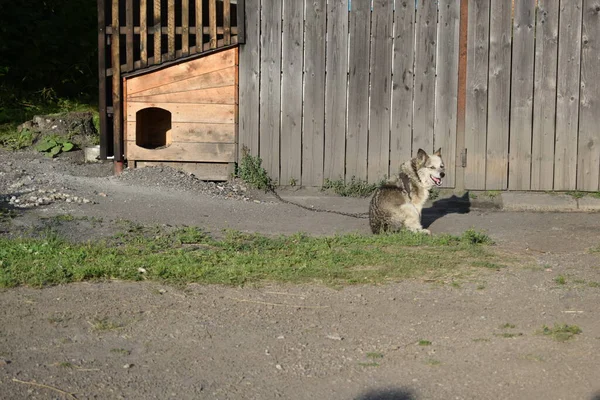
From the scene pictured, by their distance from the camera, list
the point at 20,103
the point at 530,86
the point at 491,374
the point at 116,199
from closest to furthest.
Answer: the point at 491,374 < the point at 116,199 < the point at 530,86 < the point at 20,103

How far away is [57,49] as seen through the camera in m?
19.8

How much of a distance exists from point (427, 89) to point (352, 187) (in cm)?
185

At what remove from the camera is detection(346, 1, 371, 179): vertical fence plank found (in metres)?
13.0

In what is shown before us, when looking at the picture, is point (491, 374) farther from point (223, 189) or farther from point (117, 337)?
point (223, 189)

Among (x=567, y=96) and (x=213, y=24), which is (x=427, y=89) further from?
(x=213, y=24)

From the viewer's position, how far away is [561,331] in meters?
5.93

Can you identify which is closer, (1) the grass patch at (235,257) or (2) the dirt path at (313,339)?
(2) the dirt path at (313,339)

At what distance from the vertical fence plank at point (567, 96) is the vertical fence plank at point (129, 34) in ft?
21.1

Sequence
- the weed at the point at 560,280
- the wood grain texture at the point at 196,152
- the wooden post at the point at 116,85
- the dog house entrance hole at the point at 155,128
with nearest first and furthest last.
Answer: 1. the weed at the point at 560,280
2. the wooden post at the point at 116,85
3. the wood grain texture at the point at 196,152
4. the dog house entrance hole at the point at 155,128

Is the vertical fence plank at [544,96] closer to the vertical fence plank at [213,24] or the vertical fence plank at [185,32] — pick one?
the vertical fence plank at [213,24]

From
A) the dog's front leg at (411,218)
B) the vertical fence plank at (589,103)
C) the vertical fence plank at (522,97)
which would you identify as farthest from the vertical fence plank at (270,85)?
the vertical fence plank at (589,103)

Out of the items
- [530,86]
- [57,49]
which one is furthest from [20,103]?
[530,86]

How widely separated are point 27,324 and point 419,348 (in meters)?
2.72

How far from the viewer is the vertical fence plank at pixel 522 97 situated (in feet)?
41.8
